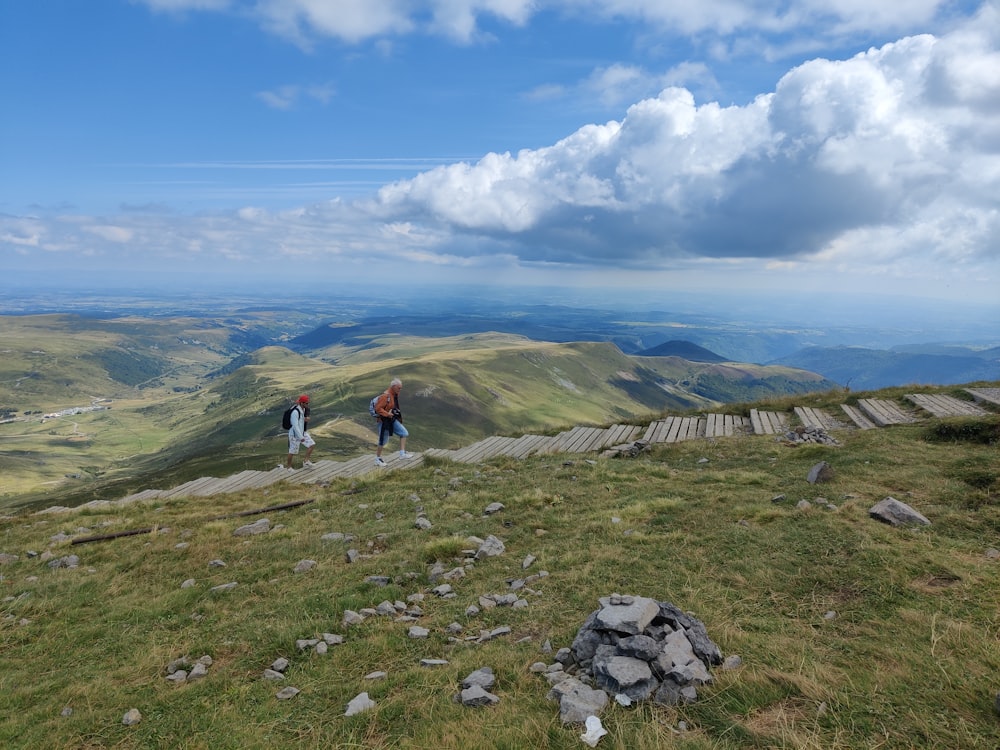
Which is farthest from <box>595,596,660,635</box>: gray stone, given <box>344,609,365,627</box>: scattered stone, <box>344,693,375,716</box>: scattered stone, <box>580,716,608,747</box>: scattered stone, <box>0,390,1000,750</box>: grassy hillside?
<box>344,609,365,627</box>: scattered stone

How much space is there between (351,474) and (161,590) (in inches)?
356

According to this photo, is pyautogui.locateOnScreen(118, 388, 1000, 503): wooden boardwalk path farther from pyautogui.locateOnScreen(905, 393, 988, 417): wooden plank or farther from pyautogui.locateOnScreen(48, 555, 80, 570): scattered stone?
pyautogui.locateOnScreen(48, 555, 80, 570): scattered stone

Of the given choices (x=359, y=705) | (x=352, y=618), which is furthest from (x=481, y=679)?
(x=352, y=618)

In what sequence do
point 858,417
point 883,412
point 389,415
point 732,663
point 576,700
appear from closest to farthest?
point 576,700
point 732,663
point 883,412
point 858,417
point 389,415

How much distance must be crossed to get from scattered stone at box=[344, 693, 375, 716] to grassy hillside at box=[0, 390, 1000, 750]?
13 cm

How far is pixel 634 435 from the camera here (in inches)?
776

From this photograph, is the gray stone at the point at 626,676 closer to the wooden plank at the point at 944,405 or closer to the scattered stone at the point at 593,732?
the scattered stone at the point at 593,732

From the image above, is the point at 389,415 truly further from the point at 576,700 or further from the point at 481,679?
the point at 576,700

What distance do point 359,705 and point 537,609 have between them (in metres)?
2.69

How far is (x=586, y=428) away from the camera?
72.9ft

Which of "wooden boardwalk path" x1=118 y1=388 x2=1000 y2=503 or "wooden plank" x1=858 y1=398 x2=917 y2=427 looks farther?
"wooden boardwalk path" x1=118 y1=388 x2=1000 y2=503

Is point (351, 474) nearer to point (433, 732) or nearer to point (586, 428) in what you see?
point (586, 428)

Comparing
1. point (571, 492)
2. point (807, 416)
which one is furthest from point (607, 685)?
point (807, 416)

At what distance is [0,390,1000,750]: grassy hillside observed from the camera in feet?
14.5
